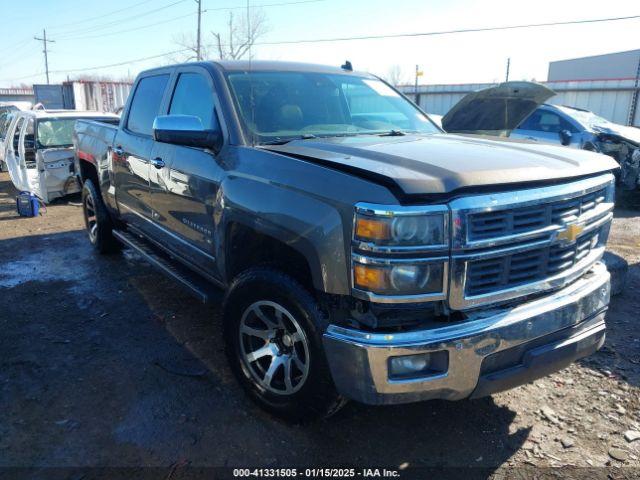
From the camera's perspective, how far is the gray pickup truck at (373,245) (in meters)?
2.16

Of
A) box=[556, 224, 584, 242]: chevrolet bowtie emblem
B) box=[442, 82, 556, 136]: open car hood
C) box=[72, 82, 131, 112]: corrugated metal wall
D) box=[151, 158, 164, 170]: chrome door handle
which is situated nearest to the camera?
box=[556, 224, 584, 242]: chevrolet bowtie emblem

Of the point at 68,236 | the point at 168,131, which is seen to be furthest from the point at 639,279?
the point at 68,236

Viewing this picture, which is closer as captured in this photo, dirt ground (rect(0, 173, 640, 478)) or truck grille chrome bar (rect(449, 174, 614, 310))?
truck grille chrome bar (rect(449, 174, 614, 310))

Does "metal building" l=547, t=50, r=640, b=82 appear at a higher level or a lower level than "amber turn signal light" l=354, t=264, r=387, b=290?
higher

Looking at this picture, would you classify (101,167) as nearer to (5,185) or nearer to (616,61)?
(5,185)

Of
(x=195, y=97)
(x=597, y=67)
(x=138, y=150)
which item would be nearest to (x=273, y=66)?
(x=195, y=97)

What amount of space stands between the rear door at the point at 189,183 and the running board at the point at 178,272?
0.14m

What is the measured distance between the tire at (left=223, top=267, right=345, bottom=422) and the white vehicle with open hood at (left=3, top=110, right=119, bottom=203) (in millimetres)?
7354

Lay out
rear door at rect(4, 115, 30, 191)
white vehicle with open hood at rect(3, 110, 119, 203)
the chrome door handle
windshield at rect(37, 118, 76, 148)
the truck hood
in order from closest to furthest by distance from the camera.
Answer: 1. the truck hood
2. the chrome door handle
3. white vehicle with open hood at rect(3, 110, 119, 203)
4. windshield at rect(37, 118, 76, 148)
5. rear door at rect(4, 115, 30, 191)

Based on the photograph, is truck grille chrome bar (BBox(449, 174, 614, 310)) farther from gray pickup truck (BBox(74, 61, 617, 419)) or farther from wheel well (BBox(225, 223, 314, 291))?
wheel well (BBox(225, 223, 314, 291))

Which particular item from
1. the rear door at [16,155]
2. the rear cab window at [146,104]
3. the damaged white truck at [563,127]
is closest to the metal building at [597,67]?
the damaged white truck at [563,127]

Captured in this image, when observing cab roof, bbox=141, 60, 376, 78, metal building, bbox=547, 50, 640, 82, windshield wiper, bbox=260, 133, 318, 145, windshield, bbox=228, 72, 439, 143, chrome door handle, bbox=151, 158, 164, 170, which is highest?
metal building, bbox=547, 50, 640, 82

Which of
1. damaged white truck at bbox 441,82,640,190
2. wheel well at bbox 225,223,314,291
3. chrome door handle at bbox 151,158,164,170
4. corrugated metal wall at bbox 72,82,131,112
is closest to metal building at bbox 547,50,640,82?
corrugated metal wall at bbox 72,82,131,112

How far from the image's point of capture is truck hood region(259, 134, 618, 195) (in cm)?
220
